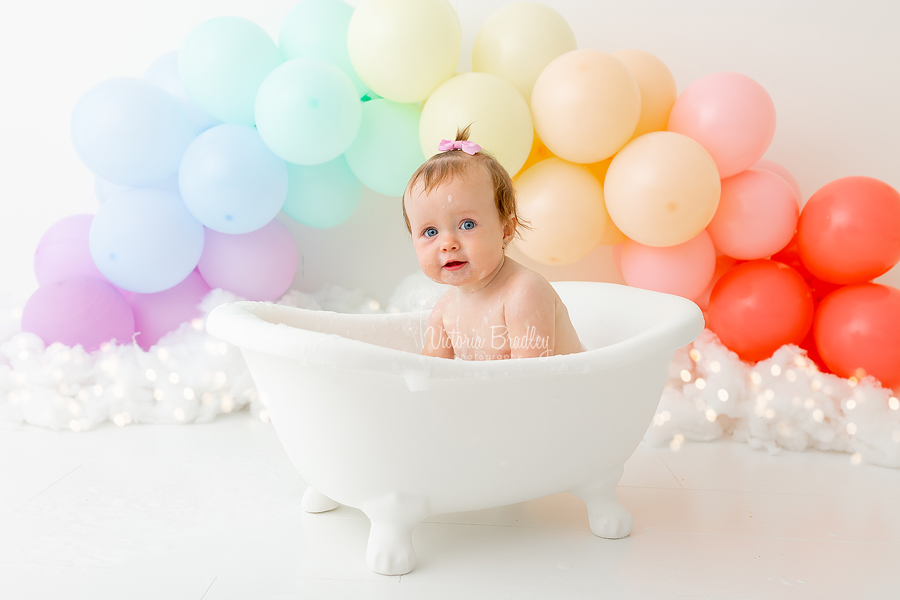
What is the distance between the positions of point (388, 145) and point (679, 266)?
2.92ft

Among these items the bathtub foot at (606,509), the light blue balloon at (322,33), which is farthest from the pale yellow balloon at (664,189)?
the light blue balloon at (322,33)

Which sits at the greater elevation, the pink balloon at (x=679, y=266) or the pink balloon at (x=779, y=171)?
the pink balloon at (x=779, y=171)

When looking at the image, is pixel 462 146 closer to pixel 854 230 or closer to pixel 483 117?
pixel 483 117

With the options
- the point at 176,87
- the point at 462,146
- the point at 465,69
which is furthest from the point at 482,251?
the point at 176,87

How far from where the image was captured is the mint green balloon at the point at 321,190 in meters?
2.11

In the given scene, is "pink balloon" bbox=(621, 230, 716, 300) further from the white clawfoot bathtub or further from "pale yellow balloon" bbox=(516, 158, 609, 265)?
the white clawfoot bathtub

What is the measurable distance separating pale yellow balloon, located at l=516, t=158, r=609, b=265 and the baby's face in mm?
607

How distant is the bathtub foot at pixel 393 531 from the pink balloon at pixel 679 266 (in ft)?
3.60

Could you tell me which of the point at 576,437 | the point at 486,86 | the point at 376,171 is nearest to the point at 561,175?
the point at 486,86

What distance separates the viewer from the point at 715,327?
205cm

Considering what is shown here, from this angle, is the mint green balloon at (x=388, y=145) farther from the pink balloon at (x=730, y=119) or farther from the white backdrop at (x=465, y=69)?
the pink balloon at (x=730, y=119)

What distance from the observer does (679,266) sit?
196 centimetres

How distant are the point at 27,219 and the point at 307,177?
1.33 m

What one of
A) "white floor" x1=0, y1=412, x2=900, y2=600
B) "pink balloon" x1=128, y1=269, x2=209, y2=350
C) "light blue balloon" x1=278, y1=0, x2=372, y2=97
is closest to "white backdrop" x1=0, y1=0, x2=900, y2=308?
"light blue balloon" x1=278, y1=0, x2=372, y2=97
